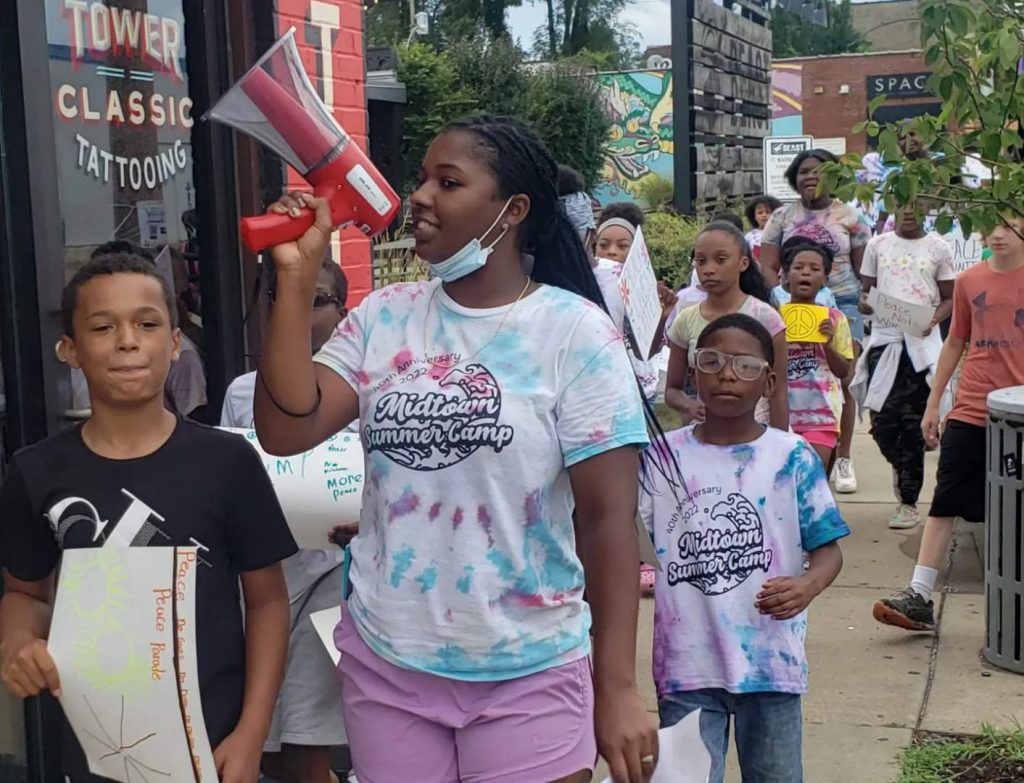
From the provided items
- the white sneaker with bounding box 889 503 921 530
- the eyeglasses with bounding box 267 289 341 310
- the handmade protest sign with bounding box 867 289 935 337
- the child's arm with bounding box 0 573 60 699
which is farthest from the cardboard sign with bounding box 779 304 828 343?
the child's arm with bounding box 0 573 60 699

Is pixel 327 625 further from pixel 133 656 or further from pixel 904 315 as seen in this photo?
pixel 904 315

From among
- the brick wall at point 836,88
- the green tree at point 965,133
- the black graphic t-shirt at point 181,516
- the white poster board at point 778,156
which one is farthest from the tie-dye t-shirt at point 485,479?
the brick wall at point 836,88

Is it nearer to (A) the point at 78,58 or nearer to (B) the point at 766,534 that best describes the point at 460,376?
(B) the point at 766,534

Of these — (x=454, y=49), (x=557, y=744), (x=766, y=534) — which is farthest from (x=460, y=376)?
(x=454, y=49)

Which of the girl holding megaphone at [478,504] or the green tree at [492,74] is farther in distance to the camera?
the green tree at [492,74]

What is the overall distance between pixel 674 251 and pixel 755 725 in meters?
11.8

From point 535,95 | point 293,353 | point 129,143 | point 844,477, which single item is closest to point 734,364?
point 293,353

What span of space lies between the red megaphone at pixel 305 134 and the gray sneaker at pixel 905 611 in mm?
3793

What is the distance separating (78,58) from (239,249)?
2.84ft

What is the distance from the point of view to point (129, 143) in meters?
4.31

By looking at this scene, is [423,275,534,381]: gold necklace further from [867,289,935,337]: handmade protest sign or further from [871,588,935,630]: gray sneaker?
[867,289,935,337]: handmade protest sign

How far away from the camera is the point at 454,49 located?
3281 centimetres

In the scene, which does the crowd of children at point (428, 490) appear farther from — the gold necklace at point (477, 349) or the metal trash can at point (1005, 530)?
the metal trash can at point (1005, 530)

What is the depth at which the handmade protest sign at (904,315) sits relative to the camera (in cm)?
739
